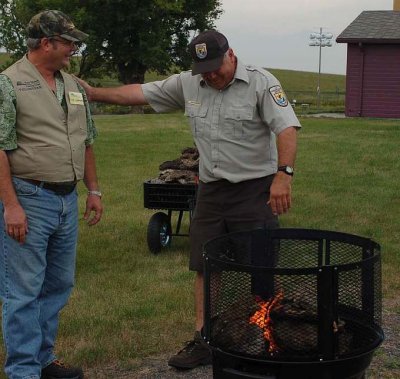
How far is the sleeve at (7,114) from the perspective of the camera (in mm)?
3381

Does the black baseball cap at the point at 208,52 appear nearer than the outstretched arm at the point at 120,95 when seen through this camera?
Yes

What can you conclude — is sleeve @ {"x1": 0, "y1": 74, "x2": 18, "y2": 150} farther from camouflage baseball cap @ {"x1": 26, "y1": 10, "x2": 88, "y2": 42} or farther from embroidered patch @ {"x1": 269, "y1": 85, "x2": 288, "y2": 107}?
embroidered patch @ {"x1": 269, "y1": 85, "x2": 288, "y2": 107}

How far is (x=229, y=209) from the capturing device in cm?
417

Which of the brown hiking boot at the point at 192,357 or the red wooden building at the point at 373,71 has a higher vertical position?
the red wooden building at the point at 373,71

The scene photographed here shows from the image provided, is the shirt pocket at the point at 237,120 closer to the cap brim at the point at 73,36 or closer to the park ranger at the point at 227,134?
the park ranger at the point at 227,134

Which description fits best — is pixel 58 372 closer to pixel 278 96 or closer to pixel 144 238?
pixel 278 96

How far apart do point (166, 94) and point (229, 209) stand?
81cm

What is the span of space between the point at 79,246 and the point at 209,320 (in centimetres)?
441

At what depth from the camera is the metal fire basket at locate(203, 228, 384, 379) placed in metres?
2.91

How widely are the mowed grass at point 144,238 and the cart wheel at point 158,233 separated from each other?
0.10 metres

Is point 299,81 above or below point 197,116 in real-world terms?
above

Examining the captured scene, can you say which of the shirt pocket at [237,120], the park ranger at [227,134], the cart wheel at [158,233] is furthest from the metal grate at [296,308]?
the cart wheel at [158,233]

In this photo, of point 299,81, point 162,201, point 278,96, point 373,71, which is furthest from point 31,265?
point 299,81

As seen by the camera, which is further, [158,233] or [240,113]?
[158,233]
